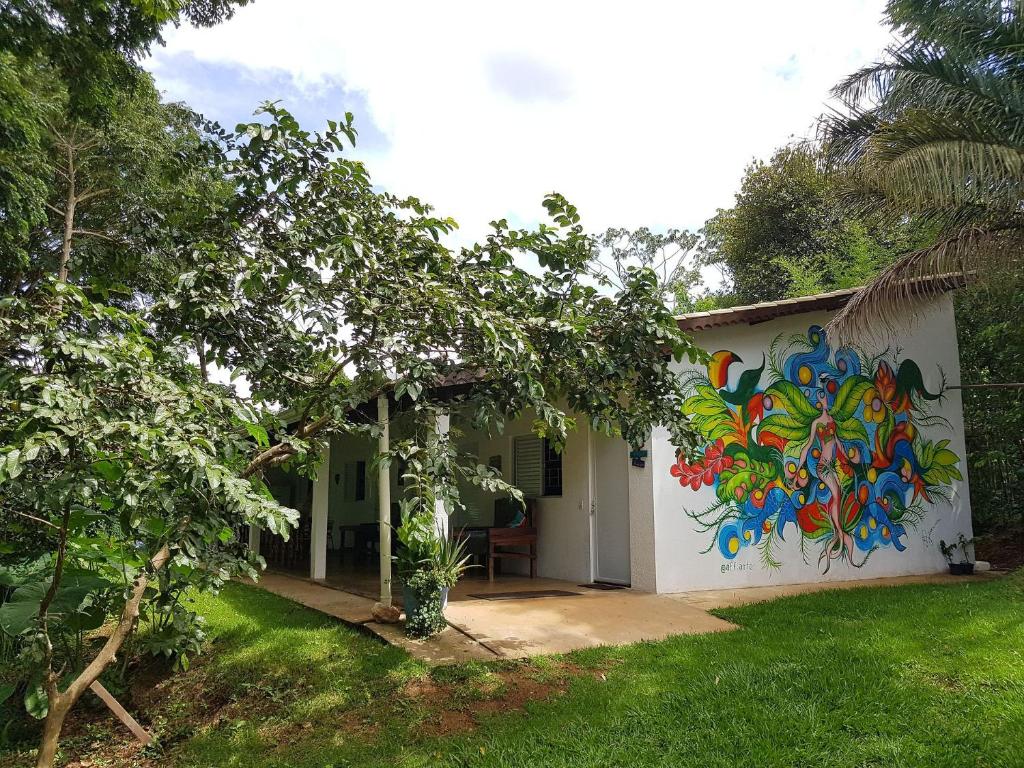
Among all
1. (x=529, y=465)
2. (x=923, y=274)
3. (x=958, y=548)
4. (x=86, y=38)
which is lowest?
(x=958, y=548)

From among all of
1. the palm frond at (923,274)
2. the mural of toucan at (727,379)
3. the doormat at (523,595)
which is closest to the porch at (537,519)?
the doormat at (523,595)

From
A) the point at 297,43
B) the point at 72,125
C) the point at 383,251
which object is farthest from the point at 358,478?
the point at 383,251

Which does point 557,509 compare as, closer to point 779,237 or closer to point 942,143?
point 942,143

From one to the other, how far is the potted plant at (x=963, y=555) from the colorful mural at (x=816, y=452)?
67 centimetres

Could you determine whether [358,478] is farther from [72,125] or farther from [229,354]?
[229,354]

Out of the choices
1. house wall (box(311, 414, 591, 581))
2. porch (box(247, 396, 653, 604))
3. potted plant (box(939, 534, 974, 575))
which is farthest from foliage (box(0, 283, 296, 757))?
potted plant (box(939, 534, 974, 575))

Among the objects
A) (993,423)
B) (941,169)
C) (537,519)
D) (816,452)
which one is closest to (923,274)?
(941,169)

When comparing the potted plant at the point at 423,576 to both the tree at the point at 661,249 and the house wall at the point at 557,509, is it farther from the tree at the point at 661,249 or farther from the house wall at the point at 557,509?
the tree at the point at 661,249

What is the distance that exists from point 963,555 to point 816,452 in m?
3.34

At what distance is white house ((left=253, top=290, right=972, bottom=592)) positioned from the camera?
28.5 ft

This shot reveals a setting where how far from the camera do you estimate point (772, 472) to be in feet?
30.2

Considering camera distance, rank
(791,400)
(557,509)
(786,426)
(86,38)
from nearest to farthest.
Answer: (86,38) → (786,426) → (791,400) → (557,509)

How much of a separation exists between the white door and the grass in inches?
103

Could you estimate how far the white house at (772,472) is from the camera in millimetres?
8695
